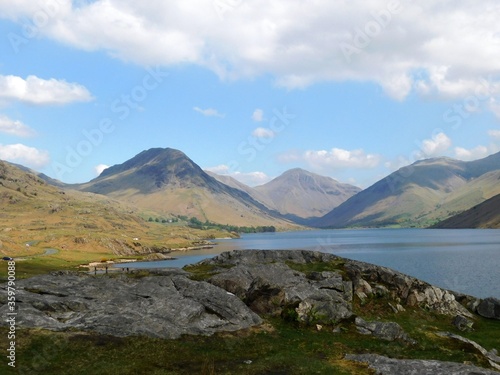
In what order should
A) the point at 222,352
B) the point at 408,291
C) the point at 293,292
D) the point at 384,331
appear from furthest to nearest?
1. the point at 408,291
2. the point at 293,292
3. the point at 384,331
4. the point at 222,352

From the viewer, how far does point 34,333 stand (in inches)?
1329

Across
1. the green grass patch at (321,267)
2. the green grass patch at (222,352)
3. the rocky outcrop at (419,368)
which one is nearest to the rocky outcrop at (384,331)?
the green grass patch at (222,352)

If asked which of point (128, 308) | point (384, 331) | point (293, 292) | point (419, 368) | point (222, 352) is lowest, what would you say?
point (384, 331)

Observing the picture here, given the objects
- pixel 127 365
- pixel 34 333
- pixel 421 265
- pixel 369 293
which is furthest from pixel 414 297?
pixel 421 265

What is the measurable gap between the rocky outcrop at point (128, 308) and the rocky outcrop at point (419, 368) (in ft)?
48.2

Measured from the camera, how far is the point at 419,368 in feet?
98.0

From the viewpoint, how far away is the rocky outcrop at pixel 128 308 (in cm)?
3722

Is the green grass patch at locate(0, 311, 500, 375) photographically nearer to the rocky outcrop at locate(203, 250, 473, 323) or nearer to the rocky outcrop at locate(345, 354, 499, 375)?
the rocky outcrop at locate(345, 354, 499, 375)

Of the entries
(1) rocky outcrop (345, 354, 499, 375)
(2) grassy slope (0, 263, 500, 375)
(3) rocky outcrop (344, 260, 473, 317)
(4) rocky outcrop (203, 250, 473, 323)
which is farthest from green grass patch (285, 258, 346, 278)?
(1) rocky outcrop (345, 354, 499, 375)

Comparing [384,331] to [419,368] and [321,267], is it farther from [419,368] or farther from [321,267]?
[321,267]

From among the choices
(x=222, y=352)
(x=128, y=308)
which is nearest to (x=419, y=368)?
(x=222, y=352)

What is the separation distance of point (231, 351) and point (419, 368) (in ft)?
49.2

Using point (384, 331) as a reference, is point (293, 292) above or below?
above

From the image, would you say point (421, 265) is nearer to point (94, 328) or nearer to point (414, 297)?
point (414, 297)
